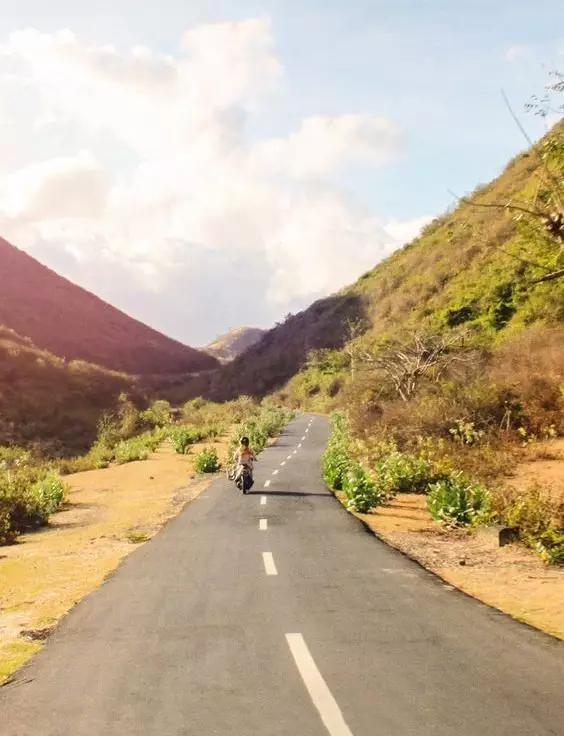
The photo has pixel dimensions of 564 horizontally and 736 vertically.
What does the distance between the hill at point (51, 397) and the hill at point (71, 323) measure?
4676 cm

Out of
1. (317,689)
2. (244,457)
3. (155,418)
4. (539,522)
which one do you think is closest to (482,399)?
(244,457)

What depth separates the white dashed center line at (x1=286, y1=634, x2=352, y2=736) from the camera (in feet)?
14.5

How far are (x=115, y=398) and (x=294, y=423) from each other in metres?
17.5

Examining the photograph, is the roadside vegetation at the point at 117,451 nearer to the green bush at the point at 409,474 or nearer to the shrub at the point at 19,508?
the shrub at the point at 19,508

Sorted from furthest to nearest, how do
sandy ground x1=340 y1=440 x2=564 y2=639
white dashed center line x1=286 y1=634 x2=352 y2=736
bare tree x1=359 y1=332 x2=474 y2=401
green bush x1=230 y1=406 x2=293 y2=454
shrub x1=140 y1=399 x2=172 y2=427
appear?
shrub x1=140 y1=399 x2=172 y2=427 < green bush x1=230 y1=406 x2=293 y2=454 < bare tree x1=359 y1=332 x2=474 y2=401 < sandy ground x1=340 y1=440 x2=564 y2=639 < white dashed center line x1=286 y1=634 x2=352 y2=736

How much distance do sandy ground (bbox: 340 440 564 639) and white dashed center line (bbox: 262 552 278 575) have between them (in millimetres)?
2448

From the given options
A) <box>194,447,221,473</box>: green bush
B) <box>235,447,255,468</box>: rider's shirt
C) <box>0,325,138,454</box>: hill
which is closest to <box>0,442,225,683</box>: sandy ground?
<box>194,447,221,473</box>: green bush

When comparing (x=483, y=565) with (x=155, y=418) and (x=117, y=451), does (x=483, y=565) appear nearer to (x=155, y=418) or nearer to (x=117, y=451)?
(x=117, y=451)

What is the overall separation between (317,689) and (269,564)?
516cm

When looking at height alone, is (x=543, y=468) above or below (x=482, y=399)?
below

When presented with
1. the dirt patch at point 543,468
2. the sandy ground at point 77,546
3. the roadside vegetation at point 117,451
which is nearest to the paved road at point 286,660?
the sandy ground at point 77,546

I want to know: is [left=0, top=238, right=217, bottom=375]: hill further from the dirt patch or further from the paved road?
the paved road

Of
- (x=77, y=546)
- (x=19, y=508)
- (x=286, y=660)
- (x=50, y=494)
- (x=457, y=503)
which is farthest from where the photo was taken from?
(x=50, y=494)

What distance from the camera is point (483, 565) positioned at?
1074cm
